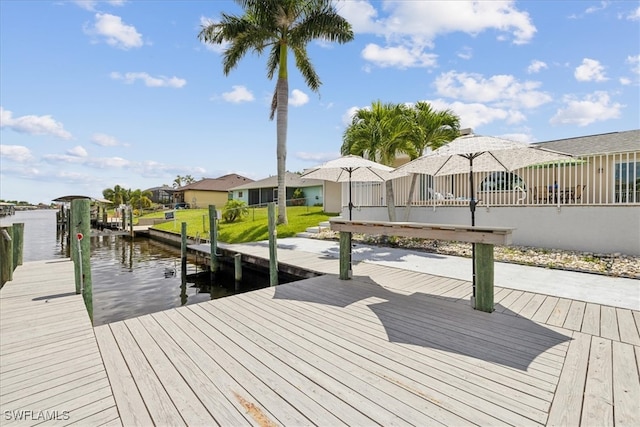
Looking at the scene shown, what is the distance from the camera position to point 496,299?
14.9ft

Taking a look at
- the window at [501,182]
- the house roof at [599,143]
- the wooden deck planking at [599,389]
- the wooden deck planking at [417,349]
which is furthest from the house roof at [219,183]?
the wooden deck planking at [599,389]

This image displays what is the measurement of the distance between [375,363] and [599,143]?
1432 centimetres

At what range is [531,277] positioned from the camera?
5.93 m

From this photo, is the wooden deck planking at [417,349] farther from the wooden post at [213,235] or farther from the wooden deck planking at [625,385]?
the wooden post at [213,235]

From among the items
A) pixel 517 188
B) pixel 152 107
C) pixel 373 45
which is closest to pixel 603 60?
pixel 517 188

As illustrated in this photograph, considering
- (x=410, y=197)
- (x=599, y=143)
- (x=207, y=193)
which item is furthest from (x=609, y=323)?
(x=207, y=193)

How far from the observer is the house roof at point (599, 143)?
10.6 metres

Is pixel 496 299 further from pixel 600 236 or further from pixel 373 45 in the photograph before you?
pixel 373 45

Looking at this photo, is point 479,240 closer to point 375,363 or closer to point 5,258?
point 375,363

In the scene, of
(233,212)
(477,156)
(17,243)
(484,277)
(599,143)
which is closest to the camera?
(484,277)

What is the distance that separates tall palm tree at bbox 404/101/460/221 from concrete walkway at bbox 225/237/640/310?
349cm

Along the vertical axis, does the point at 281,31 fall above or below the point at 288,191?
above

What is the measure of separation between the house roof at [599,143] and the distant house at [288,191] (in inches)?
678

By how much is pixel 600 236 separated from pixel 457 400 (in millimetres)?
8079
